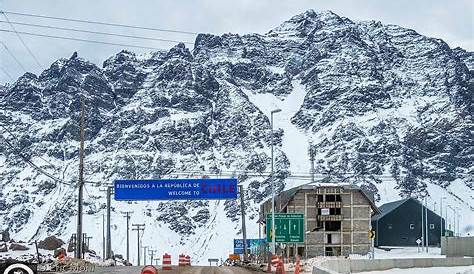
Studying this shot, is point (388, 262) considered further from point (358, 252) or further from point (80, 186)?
point (358, 252)

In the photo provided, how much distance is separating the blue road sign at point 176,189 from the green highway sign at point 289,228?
1503 cm

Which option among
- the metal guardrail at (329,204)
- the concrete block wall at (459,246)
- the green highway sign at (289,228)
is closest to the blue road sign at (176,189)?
the green highway sign at (289,228)

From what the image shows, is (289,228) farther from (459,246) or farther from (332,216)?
(332,216)

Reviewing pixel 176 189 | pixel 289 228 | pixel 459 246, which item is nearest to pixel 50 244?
→ pixel 176 189

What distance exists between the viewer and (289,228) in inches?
2172

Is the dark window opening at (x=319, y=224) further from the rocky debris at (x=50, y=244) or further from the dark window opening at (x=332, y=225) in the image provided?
the rocky debris at (x=50, y=244)

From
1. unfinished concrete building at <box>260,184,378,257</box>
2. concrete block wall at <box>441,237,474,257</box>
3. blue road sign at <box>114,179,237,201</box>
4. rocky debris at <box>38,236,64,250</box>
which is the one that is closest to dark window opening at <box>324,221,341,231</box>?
unfinished concrete building at <box>260,184,378,257</box>

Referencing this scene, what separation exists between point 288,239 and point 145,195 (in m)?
19.4

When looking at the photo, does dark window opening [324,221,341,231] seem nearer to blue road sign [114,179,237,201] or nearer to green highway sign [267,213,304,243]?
blue road sign [114,179,237,201]

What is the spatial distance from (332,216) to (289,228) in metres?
56.3

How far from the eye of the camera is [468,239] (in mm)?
58312

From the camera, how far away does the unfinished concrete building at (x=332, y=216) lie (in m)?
110

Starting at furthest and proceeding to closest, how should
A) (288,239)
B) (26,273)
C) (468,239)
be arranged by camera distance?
(468,239) < (288,239) < (26,273)

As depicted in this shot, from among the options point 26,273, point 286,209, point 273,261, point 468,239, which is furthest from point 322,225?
point 26,273
